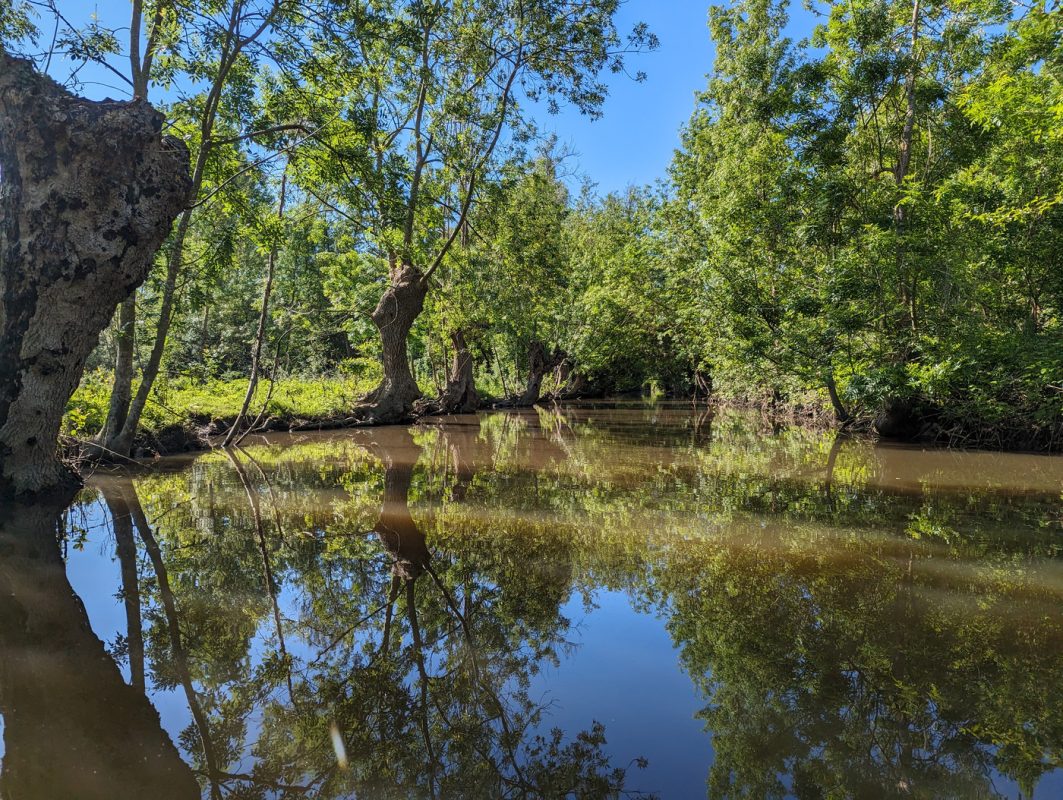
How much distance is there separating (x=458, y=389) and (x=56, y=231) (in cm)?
1737

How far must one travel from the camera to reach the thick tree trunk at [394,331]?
18.4m

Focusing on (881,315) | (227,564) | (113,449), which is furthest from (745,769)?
(881,315)

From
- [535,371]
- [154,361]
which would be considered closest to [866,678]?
[154,361]

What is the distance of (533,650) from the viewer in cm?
330

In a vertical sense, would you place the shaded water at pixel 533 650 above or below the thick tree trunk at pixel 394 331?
below

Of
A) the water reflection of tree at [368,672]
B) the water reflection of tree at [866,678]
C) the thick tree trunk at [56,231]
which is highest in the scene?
the thick tree trunk at [56,231]

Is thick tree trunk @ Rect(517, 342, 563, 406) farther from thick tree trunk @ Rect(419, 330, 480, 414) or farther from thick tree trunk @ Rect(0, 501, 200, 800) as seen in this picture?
thick tree trunk @ Rect(0, 501, 200, 800)

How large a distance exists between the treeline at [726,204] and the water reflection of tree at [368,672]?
17.4 feet

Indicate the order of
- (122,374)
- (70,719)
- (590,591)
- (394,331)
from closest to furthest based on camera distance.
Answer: (70,719) < (590,591) < (122,374) < (394,331)

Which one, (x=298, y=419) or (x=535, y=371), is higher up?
(x=535, y=371)

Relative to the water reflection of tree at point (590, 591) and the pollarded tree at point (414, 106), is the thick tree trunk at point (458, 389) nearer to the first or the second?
the pollarded tree at point (414, 106)

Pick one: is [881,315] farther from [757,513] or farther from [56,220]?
[56,220]

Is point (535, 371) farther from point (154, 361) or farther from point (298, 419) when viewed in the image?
point (154, 361)

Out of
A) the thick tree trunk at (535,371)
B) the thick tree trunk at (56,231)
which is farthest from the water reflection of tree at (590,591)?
the thick tree trunk at (535,371)
